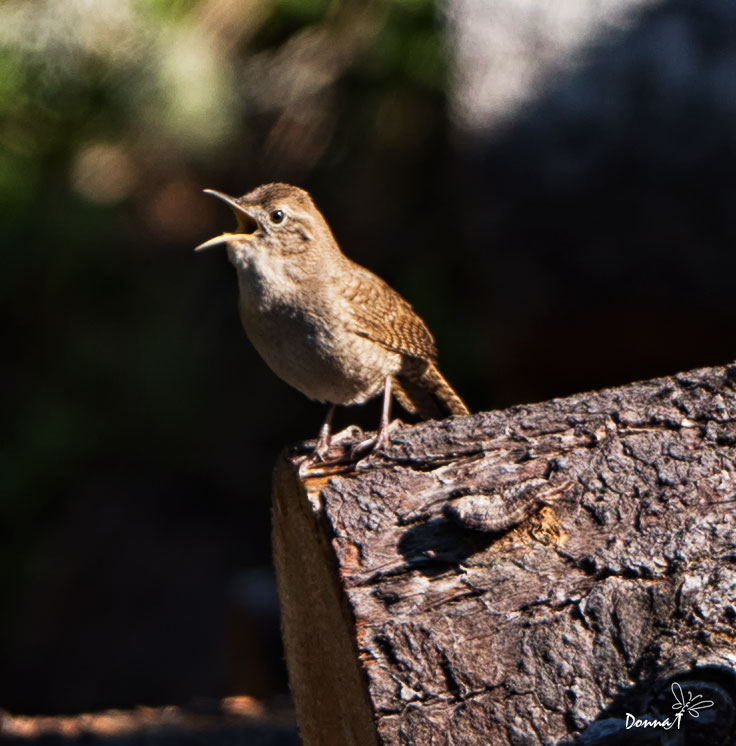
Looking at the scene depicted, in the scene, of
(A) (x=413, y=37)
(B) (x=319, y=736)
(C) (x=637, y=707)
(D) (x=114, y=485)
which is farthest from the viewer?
(D) (x=114, y=485)

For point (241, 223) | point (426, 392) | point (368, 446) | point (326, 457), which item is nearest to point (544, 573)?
point (368, 446)

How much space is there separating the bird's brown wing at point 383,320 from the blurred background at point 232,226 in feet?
5.69

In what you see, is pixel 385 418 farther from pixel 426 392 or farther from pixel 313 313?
pixel 426 392

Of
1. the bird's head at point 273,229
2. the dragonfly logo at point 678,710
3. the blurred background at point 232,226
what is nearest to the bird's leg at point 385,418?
the bird's head at point 273,229

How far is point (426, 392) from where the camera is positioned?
14.0 feet

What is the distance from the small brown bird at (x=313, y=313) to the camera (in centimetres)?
385

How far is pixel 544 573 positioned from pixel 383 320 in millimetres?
1695

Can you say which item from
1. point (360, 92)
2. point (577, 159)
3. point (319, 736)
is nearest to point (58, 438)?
point (360, 92)

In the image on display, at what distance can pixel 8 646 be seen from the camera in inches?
282

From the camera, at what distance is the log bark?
2.33 metres

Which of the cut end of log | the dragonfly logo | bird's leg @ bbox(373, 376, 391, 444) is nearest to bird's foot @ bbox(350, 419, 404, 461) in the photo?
bird's leg @ bbox(373, 376, 391, 444)

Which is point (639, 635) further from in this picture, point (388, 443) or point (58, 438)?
point (58, 438)

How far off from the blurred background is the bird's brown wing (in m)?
1.73

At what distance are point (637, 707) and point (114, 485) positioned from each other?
5.71 m
